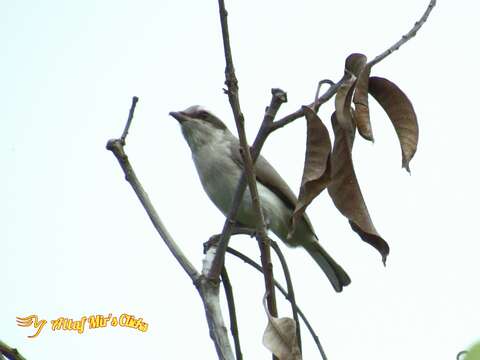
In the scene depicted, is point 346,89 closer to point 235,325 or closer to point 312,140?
point 312,140

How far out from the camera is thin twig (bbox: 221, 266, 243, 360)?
2.13 metres

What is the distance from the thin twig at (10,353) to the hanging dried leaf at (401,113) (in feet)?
3.43

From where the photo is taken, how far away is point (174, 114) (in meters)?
6.48

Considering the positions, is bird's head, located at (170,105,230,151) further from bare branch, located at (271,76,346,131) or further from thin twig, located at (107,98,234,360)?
bare branch, located at (271,76,346,131)

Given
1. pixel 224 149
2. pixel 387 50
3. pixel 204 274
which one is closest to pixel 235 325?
pixel 204 274

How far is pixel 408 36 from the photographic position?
2070 mm

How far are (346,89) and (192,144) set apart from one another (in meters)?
4.58

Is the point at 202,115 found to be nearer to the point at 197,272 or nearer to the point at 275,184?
the point at 275,184

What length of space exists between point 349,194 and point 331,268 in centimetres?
483

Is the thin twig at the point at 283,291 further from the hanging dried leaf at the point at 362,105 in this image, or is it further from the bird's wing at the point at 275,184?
the bird's wing at the point at 275,184

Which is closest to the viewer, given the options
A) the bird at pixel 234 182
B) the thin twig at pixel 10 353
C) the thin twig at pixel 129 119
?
the thin twig at pixel 10 353

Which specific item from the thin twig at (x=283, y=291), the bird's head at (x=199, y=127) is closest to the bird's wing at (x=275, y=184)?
the bird's head at (x=199, y=127)

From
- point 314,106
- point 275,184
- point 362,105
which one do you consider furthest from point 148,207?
point 275,184

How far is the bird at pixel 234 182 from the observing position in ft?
20.3
